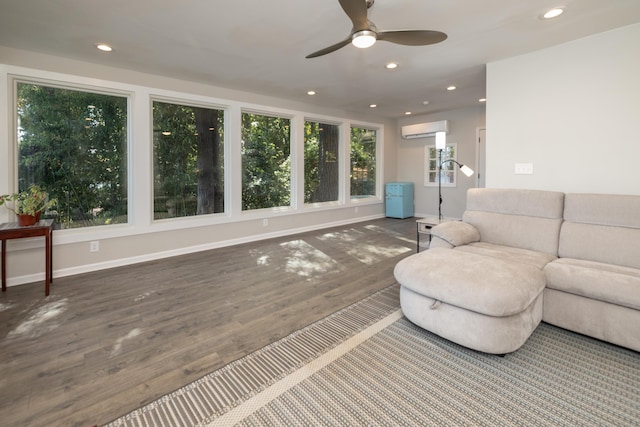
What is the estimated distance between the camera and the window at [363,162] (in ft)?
23.7

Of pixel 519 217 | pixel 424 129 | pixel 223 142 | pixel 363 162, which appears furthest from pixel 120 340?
pixel 424 129

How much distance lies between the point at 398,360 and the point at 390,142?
680 centimetres

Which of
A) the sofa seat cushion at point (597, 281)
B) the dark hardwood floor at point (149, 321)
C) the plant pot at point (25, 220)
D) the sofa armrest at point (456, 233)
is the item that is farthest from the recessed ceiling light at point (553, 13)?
the plant pot at point (25, 220)

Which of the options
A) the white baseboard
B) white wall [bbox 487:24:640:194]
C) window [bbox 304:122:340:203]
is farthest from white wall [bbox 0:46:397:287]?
white wall [bbox 487:24:640:194]

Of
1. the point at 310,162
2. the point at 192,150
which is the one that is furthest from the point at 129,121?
the point at 310,162

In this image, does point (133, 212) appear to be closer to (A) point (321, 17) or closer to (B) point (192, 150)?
(B) point (192, 150)

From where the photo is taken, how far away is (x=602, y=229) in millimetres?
2611

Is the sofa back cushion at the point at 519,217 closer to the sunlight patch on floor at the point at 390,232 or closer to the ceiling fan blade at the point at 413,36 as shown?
the sunlight patch on floor at the point at 390,232

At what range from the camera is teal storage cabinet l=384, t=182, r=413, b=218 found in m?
7.46

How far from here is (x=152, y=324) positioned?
2.43 metres

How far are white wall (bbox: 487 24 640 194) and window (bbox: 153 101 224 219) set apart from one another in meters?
4.04

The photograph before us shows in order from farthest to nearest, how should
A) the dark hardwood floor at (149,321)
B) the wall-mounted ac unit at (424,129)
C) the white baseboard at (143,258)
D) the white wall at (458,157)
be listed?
the wall-mounted ac unit at (424,129) → the white wall at (458,157) → the white baseboard at (143,258) → the dark hardwood floor at (149,321)

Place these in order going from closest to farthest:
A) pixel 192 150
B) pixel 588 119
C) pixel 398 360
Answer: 1. pixel 398 360
2. pixel 588 119
3. pixel 192 150

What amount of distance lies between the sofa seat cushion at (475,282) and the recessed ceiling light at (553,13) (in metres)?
2.22
